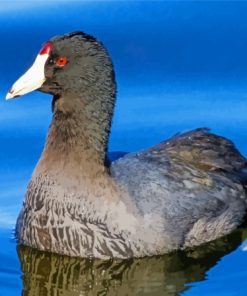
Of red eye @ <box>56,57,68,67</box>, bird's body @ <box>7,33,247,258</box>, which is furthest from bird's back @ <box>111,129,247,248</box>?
red eye @ <box>56,57,68,67</box>

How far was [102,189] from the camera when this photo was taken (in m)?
9.95

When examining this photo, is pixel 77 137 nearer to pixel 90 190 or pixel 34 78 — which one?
pixel 90 190

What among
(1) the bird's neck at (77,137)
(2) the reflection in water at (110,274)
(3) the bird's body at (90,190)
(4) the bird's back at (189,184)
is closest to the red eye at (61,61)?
(3) the bird's body at (90,190)

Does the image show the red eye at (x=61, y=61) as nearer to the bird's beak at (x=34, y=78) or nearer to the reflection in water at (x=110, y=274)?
the bird's beak at (x=34, y=78)

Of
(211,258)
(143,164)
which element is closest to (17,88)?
(143,164)

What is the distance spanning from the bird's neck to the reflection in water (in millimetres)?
617

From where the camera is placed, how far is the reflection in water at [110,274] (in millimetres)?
9656

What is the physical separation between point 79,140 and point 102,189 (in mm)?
373

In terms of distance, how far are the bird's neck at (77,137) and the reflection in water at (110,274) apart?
62 cm

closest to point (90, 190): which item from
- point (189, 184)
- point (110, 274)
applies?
point (110, 274)

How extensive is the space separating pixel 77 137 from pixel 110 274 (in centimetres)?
97

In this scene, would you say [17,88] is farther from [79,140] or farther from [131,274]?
[131,274]

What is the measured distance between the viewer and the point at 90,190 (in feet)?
32.6

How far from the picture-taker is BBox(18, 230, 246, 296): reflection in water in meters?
9.66
